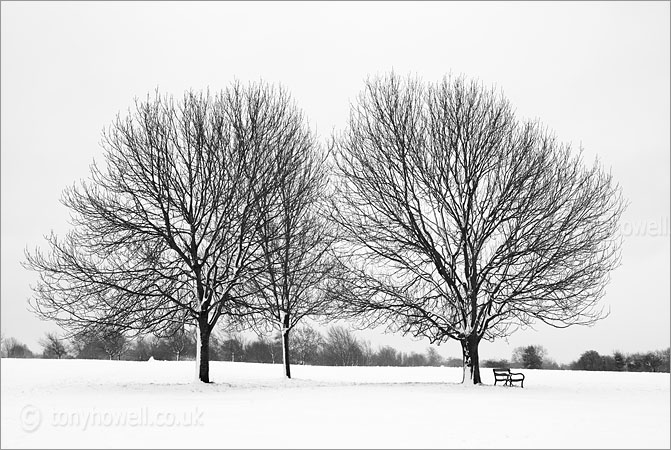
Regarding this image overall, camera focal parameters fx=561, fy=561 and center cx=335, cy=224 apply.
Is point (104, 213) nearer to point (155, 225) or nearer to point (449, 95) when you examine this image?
point (155, 225)

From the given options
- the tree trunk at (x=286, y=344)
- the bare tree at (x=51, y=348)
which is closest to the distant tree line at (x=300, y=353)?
the bare tree at (x=51, y=348)

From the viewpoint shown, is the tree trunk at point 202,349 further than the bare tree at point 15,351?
No

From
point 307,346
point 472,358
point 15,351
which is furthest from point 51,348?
point 472,358

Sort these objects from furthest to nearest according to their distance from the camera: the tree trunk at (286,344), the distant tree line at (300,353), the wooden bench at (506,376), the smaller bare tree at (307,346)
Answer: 1. the smaller bare tree at (307,346)
2. the distant tree line at (300,353)
3. the tree trunk at (286,344)
4. the wooden bench at (506,376)

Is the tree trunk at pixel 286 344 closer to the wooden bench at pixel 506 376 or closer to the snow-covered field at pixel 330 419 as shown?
the snow-covered field at pixel 330 419

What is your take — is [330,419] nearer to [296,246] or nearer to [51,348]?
[296,246]

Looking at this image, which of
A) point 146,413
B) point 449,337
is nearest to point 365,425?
point 146,413

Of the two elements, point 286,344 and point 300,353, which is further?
point 300,353

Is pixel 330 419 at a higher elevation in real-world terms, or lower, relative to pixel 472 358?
lower

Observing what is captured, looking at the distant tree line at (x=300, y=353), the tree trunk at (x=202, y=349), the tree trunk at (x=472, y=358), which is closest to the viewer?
the tree trunk at (x=202, y=349)

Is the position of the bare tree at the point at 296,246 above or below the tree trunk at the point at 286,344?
above

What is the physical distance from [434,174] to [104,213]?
470 inches

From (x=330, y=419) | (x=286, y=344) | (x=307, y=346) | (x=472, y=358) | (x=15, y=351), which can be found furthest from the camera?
(x=307, y=346)

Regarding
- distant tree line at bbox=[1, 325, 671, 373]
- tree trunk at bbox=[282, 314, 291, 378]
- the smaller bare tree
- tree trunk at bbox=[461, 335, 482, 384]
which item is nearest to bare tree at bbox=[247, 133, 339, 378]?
tree trunk at bbox=[282, 314, 291, 378]
